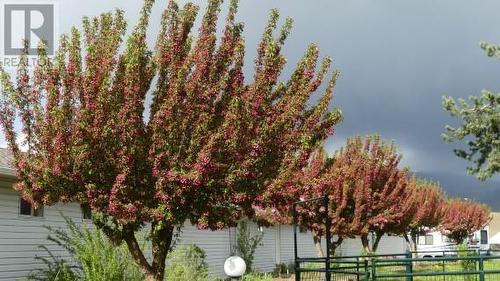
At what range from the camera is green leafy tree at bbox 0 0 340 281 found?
10461 millimetres

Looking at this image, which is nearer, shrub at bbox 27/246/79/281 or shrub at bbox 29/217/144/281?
shrub at bbox 29/217/144/281

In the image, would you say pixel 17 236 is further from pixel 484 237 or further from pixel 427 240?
pixel 484 237

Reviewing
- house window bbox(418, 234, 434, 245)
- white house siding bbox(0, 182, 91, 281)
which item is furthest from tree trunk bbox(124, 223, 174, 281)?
house window bbox(418, 234, 434, 245)

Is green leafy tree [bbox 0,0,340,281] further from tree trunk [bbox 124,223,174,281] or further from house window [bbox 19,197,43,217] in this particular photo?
house window [bbox 19,197,43,217]

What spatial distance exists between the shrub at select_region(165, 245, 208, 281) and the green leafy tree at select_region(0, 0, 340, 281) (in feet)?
16.7

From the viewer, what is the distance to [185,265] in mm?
18203

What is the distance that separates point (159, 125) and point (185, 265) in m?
8.38

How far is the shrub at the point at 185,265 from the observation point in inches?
653

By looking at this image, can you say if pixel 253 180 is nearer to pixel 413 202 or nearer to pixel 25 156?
pixel 25 156

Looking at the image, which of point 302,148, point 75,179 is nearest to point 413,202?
point 302,148

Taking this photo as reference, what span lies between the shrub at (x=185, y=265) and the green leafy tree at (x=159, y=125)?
5.08 meters

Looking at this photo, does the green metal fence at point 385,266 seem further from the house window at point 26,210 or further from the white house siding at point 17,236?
the house window at point 26,210

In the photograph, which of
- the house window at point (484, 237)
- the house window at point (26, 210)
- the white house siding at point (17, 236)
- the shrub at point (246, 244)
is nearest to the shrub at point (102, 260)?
the white house siding at point (17, 236)

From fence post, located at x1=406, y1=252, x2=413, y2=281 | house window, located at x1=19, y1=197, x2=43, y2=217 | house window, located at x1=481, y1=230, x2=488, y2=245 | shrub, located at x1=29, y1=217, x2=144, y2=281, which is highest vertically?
house window, located at x1=19, y1=197, x2=43, y2=217
